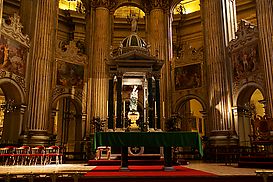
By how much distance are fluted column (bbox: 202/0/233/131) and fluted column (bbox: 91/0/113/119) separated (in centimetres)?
615

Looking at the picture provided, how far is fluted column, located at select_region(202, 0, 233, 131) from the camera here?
14715mm

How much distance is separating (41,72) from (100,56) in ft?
14.0

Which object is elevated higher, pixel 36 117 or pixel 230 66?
pixel 230 66

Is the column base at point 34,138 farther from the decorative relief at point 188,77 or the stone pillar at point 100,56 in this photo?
the decorative relief at point 188,77

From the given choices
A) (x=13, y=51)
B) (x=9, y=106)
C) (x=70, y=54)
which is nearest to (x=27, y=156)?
(x=9, y=106)

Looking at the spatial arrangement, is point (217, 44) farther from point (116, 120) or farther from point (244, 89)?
point (116, 120)

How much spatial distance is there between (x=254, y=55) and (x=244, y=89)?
1772 mm

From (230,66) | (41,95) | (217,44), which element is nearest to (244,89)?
(230,66)

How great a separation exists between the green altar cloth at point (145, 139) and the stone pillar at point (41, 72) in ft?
24.3

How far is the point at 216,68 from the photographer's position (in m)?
15.3

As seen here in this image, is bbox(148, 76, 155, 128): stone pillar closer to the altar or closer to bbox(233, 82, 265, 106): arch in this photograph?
bbox(233, 82, 265, 106): arch

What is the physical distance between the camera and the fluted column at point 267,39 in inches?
454

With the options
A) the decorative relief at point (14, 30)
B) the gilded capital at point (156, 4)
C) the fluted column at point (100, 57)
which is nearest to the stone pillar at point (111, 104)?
the fluted column at point (100, 57)

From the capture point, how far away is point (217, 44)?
614 inches
